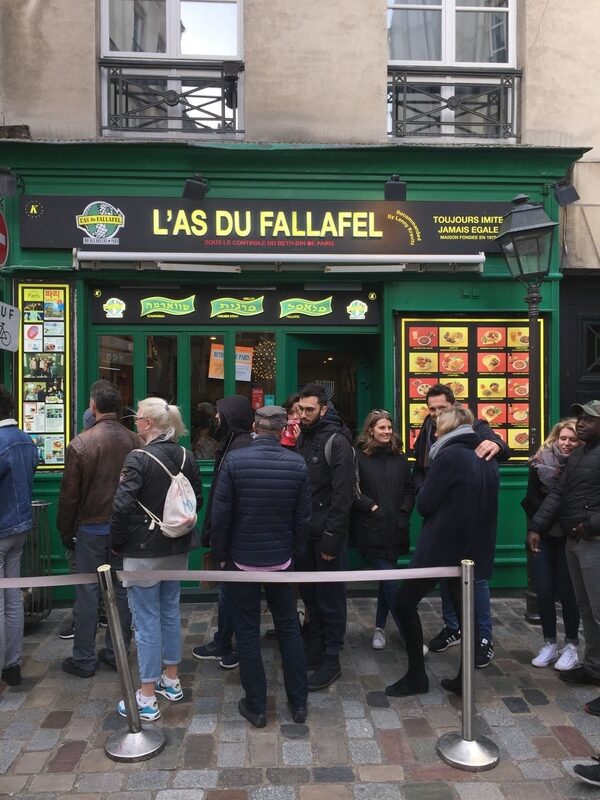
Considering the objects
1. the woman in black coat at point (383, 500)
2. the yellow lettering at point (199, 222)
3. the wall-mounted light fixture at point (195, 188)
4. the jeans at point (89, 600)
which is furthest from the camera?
the yellow lettering at point (199, 222)

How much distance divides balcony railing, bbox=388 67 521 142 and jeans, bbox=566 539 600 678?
4366 millimetres

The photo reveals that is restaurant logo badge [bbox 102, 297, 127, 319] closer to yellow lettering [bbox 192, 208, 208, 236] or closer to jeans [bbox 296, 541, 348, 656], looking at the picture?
yellow lettering [bbox 192, 208, 208, 236]

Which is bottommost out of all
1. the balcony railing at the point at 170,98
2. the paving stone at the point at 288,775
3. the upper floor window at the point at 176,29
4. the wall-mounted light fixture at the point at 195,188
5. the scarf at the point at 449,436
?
the paving stone at the point at 288,775

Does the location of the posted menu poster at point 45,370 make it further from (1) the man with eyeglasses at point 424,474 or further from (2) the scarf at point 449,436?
(2) the scarf at point 449,436

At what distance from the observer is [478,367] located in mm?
6117

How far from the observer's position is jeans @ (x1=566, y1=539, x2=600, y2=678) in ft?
13.0

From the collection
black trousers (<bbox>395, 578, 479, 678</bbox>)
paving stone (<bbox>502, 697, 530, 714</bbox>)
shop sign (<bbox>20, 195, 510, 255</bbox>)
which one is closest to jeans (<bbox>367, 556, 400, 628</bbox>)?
black trousers (<bbox>395, 578, 479, 678</bbox>)

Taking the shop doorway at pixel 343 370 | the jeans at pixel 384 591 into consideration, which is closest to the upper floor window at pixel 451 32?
the shop doorway at pixel 343 370

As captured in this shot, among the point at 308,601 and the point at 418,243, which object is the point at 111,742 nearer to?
the point at 308,601

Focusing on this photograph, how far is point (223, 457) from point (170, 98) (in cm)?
398

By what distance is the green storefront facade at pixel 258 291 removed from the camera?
5785 mm

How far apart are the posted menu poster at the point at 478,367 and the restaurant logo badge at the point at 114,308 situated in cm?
278

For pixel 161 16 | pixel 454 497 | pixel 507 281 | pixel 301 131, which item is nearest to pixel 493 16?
pixel 301 131

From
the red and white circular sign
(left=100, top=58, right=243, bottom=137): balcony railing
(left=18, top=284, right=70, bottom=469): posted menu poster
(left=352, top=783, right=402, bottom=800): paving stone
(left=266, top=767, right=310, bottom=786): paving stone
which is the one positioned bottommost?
(left=352, top=783, right=402, bottom=800): paving stone
